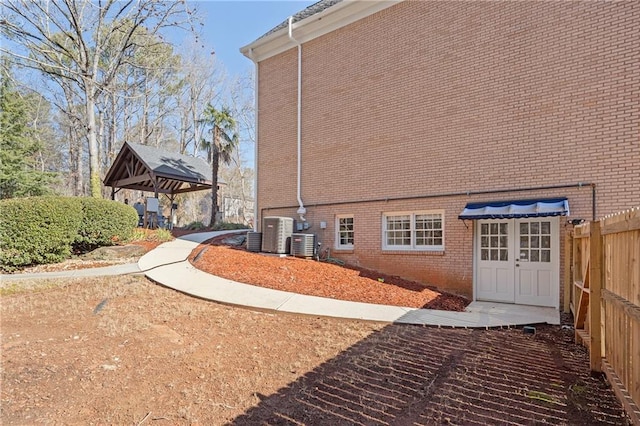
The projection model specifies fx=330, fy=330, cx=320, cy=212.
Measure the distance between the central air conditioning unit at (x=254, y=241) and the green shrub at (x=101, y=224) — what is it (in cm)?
402

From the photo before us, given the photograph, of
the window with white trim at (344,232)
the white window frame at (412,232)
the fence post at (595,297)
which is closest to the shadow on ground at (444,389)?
the fence post at (595,297)

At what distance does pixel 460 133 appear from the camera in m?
8.16

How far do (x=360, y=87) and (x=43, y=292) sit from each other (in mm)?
9037

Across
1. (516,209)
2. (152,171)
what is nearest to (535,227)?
(516,209)

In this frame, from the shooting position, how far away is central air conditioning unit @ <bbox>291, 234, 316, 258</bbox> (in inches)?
380

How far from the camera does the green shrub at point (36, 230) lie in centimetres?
777

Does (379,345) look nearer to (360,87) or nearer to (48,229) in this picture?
(360,87)

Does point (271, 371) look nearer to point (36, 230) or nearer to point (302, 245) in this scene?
point (302, 245)

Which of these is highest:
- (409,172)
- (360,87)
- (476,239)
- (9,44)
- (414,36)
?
(9,44)

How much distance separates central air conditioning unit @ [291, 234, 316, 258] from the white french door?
4.46 meters

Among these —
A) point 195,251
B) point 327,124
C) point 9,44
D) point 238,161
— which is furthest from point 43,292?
point 238,161

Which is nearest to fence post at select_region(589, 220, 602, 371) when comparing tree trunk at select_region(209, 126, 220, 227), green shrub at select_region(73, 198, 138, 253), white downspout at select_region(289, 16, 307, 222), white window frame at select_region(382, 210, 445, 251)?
white window frame at select_region(382, 210, 445, 251)

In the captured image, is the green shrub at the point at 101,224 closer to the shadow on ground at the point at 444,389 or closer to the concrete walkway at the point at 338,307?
the concrete walkway at the point at 338,307

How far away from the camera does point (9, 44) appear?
44.9 feet
